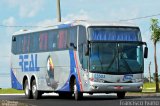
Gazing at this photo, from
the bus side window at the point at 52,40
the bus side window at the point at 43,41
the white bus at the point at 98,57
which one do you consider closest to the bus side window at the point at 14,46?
the bus side window at the point at 43,41

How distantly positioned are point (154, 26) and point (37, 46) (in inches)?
528

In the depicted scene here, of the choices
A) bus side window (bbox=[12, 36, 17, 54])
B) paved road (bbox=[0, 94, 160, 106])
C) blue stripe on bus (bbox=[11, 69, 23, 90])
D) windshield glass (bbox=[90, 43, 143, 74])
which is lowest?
paved road (bbox=[0, 94, 160, 106])

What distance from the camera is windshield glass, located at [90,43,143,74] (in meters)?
27.6

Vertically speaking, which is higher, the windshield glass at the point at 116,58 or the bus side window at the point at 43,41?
the bus side window at the point at 43,41

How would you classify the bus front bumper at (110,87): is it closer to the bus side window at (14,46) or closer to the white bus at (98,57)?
the white bus at (98,57)

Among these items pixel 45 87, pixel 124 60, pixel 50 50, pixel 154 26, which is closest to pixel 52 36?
pixel 50 50

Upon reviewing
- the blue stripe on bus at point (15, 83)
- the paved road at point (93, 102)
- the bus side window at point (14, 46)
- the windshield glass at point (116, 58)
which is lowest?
the paved road at point (93, 102)

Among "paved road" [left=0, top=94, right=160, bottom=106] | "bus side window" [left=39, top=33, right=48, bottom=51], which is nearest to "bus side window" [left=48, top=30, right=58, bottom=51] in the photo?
"bus side window" [left=39, top=33, right=48, bottom=51]

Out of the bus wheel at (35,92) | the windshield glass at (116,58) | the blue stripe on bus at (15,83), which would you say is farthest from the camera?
the blue stripe on bus at (15,83)

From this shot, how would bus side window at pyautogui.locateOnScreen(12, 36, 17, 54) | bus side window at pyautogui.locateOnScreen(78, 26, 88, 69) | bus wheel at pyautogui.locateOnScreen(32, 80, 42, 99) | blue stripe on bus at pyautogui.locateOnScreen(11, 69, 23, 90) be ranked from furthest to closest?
bus side window at pyautogui.locateOnScreen(12, 36, 17, 54), blue stripe on bus at pyautogui.locateOnScreen(11, 69, 23, 90), bus wheel at pyautogui.locateOnScreen(32, 80, 42, 99), bus side window at pyautogui.locateOnScreen(78, 26, 88, 69)

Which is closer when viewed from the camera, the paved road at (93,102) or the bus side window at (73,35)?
the paved road at (93,102)

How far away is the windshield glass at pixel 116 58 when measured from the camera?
27594 millimetres

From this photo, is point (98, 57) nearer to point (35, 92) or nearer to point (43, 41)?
point (43, 41)

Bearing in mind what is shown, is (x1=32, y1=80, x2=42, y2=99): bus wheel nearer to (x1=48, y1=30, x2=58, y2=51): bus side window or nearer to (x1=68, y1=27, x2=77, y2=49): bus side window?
(x1=48, y1=30, x2=58, y2=51): bus side window
